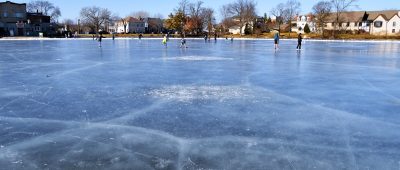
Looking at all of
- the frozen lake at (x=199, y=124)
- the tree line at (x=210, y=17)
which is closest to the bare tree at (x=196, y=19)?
the tree line at (x=210, y=17)

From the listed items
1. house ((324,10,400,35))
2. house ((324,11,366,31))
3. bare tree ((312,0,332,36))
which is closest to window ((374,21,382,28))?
house ((324,10,400,35))

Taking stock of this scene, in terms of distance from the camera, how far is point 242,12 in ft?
265

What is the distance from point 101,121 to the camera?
17.7ft

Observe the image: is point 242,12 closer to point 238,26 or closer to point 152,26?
point 238,26

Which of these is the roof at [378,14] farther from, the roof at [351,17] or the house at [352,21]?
the roof at [351,17]

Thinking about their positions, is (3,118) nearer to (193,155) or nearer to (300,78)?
(193,155)

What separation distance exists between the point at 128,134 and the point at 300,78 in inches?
260

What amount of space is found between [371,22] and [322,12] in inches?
606

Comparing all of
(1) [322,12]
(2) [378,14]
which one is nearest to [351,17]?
(2) [378,14]

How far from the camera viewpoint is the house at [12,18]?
6166 cm

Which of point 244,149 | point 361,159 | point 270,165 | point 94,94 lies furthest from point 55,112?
point 361,159

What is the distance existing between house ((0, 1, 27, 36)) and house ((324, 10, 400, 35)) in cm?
5599

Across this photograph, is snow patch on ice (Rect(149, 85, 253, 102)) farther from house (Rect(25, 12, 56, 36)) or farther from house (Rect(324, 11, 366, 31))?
house (Rect(324, 11, 366, 31))

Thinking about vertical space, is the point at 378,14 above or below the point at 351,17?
above
